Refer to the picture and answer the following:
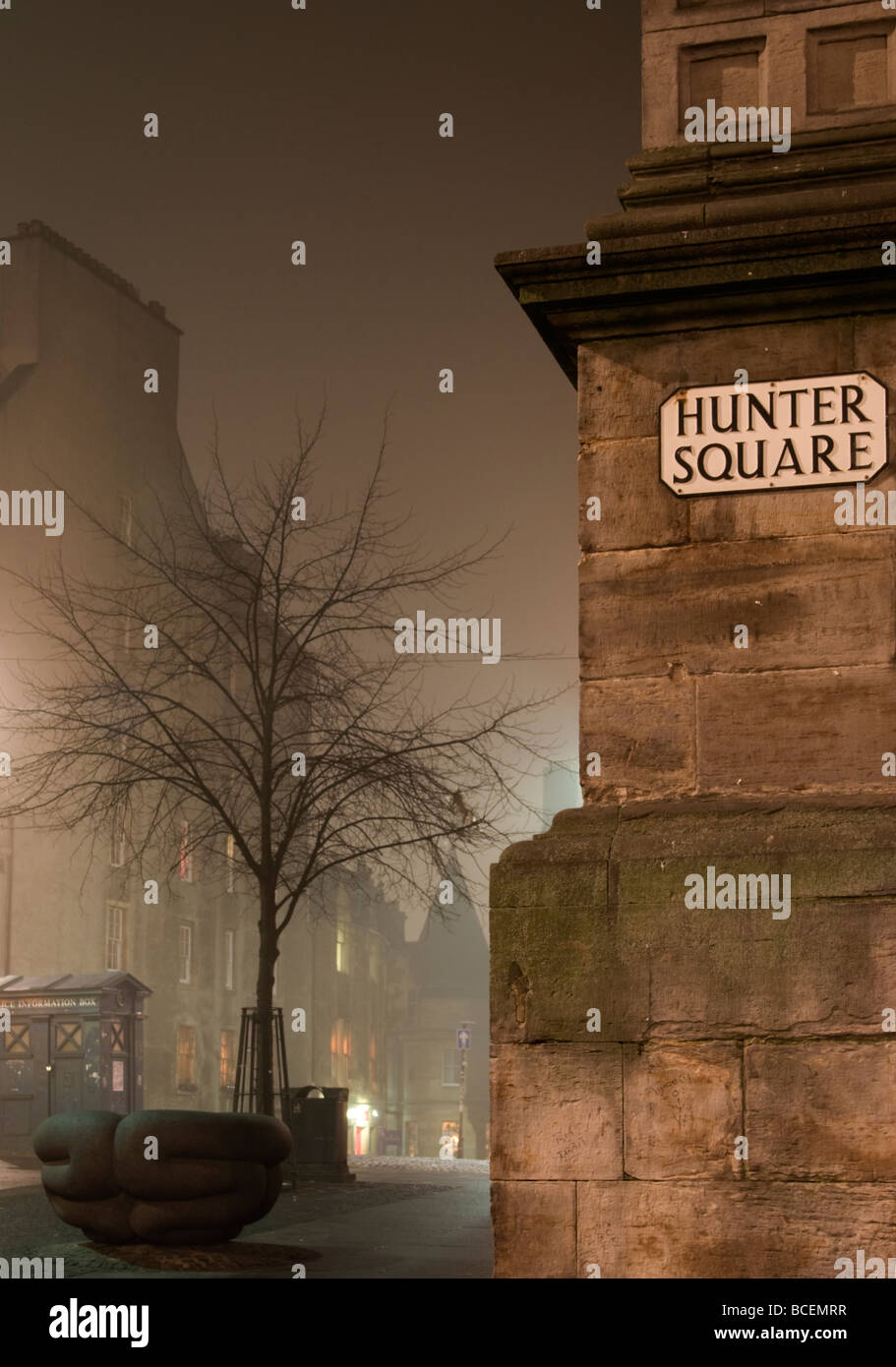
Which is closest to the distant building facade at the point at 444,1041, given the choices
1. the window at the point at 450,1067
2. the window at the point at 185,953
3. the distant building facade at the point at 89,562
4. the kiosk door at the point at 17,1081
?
the window at the point at 450,1067

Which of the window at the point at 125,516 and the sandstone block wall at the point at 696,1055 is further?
the window at the point at 125,516

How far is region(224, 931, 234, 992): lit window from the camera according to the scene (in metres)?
46.0

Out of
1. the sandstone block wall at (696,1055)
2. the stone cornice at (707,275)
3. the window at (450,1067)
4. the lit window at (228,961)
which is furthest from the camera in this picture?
the window at (450,1067)

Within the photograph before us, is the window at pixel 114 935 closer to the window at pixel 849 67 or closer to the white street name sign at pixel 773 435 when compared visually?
the white street name sign at pixel 773 435

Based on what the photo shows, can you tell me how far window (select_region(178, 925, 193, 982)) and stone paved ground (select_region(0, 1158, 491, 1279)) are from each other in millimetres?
21222

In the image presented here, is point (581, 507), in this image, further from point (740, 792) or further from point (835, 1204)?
point (835, 1204)

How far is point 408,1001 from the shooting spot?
88.2 metres

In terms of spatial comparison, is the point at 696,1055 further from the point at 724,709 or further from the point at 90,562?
the point at 90,562

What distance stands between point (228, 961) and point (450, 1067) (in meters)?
45.3

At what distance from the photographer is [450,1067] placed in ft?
293

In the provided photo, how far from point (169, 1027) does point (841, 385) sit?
37.9 m

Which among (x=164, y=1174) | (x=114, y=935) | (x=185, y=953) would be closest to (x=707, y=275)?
(x=164, y=1174)

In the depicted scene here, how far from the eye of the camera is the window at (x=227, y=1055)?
44.8 meters

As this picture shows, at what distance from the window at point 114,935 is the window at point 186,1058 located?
2932mm
